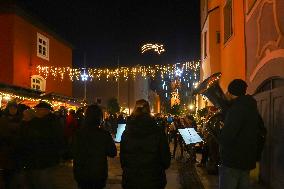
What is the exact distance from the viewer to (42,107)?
629 centimetres

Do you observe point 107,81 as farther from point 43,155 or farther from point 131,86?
point 43,155

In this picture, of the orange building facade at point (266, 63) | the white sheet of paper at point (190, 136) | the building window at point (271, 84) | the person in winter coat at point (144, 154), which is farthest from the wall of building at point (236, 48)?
the person in winter coat at point (144, 154)

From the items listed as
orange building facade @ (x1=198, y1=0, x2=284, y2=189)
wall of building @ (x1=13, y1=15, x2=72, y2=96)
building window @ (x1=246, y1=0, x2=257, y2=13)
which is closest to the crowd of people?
orange building facade @ (x1=198, y1=0, x2=284, y2=189)

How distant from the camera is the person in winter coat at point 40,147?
605cm

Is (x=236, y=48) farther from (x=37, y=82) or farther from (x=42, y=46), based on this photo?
(x=37, y=82)

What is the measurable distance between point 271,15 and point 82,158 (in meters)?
5.15

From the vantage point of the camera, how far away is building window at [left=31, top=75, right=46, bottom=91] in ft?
93.8

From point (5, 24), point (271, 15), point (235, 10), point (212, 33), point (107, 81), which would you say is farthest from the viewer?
point (107, 81)

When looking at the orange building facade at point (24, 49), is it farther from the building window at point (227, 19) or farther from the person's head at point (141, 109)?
the person's head at point (141, 109)

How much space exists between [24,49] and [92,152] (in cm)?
2241

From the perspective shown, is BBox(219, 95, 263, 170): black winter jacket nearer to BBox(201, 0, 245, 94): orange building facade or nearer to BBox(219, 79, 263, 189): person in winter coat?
BBox(219, 79, 263, 189): person in winter coat

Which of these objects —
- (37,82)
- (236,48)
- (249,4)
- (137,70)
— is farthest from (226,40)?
(37,82)

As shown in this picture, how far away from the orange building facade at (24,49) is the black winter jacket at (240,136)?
2201 centimetres

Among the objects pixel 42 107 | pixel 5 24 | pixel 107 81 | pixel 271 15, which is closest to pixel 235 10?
pixel 271 15
